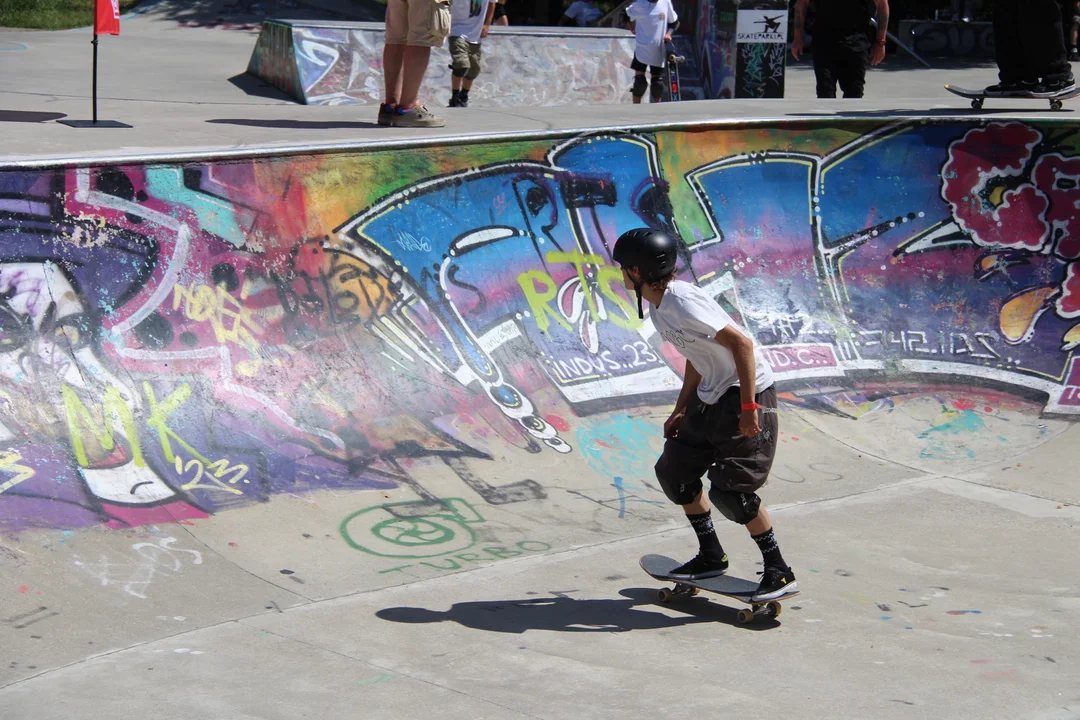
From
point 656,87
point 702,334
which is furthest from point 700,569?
point 656,87

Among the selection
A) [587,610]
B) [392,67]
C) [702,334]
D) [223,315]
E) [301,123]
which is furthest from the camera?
[301,123]

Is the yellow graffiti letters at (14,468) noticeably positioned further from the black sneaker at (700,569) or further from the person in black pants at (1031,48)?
the person in black pants at (1031,48)

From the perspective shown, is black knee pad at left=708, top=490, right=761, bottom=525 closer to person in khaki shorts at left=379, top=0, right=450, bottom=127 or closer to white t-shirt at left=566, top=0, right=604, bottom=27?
person in khaki shorts at left=379, top=0, right=450, bottom=127

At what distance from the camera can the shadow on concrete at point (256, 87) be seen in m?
13.1

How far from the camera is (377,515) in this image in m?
5.44

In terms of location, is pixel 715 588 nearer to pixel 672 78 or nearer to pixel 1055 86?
pixel 1055 86

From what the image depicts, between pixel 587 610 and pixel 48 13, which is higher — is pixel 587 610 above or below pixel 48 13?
below

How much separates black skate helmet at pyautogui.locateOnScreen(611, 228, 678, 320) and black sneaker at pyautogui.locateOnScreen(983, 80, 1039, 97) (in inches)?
260

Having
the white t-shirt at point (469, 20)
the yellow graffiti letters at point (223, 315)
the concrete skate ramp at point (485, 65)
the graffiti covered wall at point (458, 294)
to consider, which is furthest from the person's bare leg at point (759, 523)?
the concrete skate ramp at point (485, 65)

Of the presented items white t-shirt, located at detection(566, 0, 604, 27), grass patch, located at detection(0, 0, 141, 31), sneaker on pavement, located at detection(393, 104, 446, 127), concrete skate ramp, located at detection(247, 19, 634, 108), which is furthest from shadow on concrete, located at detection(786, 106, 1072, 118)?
grass patch, located at detection(0, 0, 141, 31)

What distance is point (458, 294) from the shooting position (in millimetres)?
6871

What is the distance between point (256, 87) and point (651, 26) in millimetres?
4729

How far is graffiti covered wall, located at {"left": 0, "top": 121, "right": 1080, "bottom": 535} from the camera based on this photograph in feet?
17.7

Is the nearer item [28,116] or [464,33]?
[28,116]
